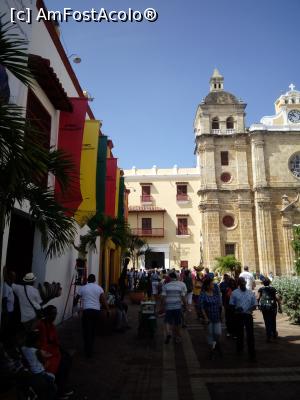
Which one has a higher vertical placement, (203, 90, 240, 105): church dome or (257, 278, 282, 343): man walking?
(203, 90, 240, 105): church dome

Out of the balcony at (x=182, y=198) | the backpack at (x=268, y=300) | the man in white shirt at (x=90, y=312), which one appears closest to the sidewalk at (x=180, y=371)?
the man in white shirt at (x=90, y=312)

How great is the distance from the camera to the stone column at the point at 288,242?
102 feet

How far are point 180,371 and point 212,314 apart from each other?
147 cm

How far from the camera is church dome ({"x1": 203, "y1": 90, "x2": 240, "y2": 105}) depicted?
116ft

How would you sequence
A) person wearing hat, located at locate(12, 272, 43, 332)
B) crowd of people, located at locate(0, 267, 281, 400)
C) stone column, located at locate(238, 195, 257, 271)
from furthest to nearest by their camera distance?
stone column, located at locate(238, 195, 257, 271)
person wearing hat, located at locate(12, 272, 43, 332)
crowd of people, located at locate(0, 267, 281, 400)

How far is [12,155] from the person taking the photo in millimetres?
3523

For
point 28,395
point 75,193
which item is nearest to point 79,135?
point 75,193

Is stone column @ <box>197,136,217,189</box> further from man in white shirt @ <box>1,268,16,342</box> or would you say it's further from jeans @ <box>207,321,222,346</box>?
man in white shirt @ <box>1,268,16,342</box>

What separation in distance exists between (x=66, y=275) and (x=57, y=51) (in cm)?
725

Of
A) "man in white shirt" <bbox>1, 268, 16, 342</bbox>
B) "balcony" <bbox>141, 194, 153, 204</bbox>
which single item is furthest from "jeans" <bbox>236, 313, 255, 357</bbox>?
"balcony" <bbox>141, 194, 153, 204</bbox>

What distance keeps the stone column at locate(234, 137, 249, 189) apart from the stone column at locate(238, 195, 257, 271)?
4.98 ft

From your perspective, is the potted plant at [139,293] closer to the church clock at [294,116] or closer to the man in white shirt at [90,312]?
the man in white shirt at [90,312]

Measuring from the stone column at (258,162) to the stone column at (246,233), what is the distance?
2046 mm

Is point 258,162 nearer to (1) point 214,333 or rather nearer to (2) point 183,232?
(2) point 183,232
